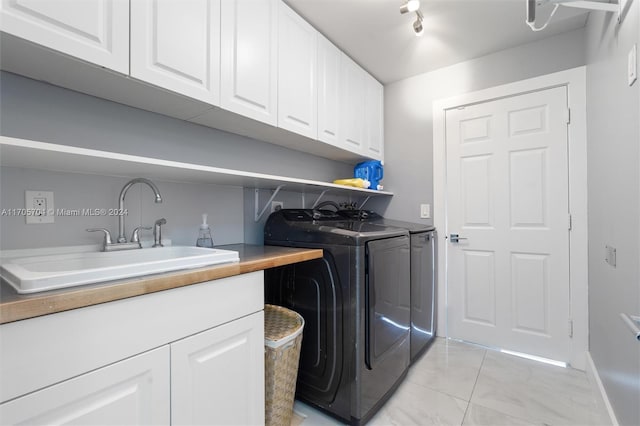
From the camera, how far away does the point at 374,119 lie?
8.68ft

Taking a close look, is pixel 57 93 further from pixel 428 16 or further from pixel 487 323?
pixel 487 323

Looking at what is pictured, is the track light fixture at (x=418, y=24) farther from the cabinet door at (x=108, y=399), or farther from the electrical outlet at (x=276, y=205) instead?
the cabinet door at (x=108, y=399)

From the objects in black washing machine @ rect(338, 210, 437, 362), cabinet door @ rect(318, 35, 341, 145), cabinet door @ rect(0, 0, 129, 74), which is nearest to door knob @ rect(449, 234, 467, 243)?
black washing machine @ rect(338, 210, 437, 362)

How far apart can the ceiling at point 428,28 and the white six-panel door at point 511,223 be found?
0.43m

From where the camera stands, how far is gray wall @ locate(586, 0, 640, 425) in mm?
1062

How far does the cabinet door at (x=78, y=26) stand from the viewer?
0.85 meters

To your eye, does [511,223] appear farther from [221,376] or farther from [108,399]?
[108,399]

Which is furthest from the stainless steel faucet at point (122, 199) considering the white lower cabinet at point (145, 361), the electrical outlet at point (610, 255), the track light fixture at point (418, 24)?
the electrical outlet at point (610, 255)

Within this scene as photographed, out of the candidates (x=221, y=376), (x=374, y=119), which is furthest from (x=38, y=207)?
(x=374, y=119)

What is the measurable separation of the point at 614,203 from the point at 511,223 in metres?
0.96

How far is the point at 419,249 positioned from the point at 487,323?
0.91m

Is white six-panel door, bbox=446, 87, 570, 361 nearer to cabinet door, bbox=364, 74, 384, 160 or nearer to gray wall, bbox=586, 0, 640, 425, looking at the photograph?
gray wall, bbox=586, 0, 640, 425

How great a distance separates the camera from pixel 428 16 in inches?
73.7

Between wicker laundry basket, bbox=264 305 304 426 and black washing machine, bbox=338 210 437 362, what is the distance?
3.24 feet
